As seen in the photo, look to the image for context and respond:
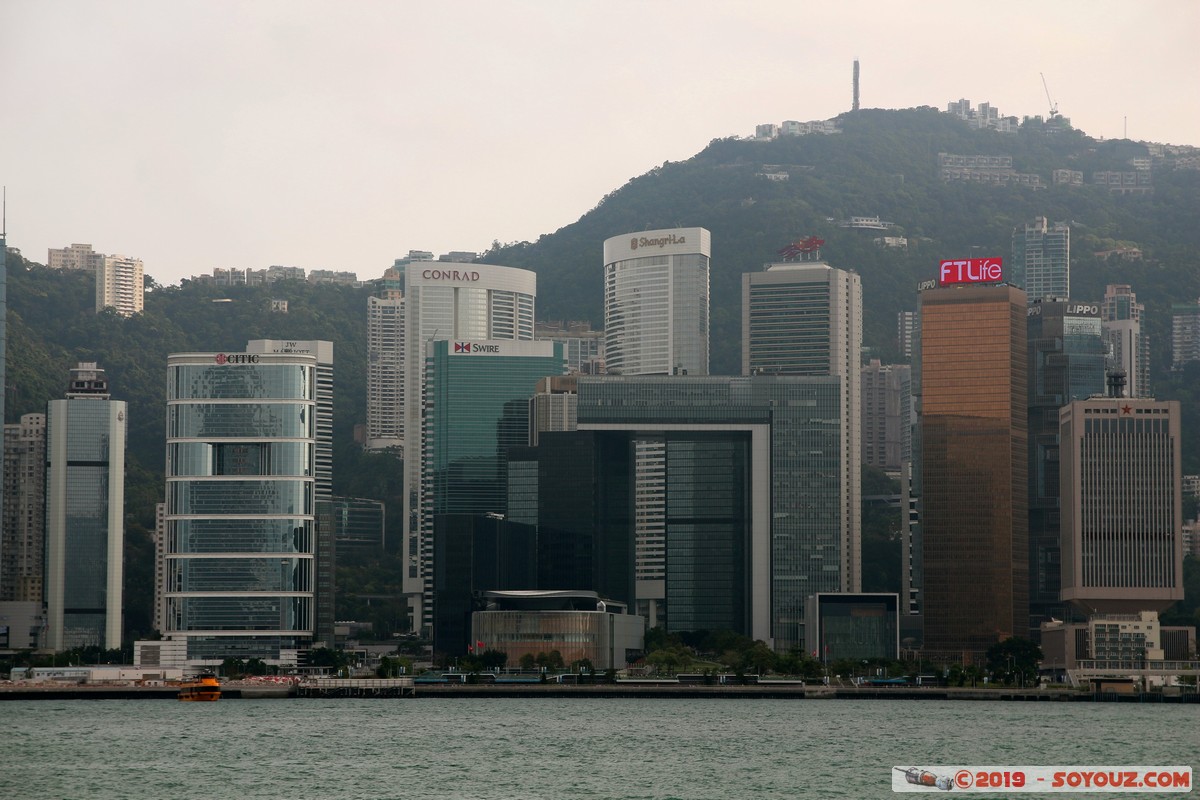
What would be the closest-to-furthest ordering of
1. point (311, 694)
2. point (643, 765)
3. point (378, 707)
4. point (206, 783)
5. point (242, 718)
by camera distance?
point (206, 783)
point (643, 765)
point (242, 718)
point (378, 707)
point (311, 694)

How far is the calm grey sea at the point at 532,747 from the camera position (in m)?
101

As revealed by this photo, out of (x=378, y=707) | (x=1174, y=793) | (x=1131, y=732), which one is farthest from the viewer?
(x=378, y=707)

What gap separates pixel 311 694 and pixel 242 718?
1678 inches

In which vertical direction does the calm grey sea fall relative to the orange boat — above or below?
above

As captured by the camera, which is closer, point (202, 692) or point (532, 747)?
point (532, 747)

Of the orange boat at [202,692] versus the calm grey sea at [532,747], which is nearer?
the calm grey sea at [532,747]

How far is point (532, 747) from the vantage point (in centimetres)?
12556

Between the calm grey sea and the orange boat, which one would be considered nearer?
the calm grey sea

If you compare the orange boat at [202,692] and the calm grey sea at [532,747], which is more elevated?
the calm grey sea at [532,747]

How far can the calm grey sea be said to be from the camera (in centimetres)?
10081

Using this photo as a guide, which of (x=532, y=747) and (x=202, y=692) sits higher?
(x=532, y=747)

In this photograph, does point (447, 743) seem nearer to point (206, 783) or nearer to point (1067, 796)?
point (206, 783)

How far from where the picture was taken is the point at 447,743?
12838 centimetres

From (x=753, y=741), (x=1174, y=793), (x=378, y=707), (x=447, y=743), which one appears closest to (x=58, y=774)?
(x=447, y=743)
